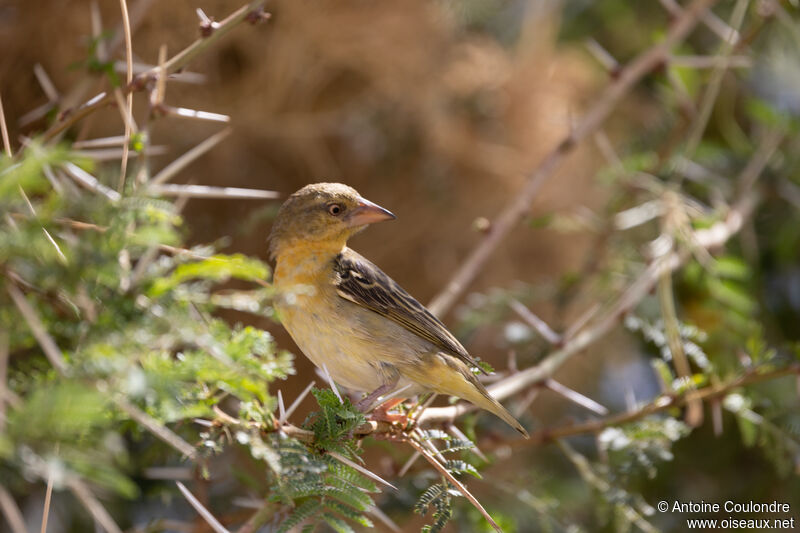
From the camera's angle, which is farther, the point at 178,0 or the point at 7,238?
the point at 178,0

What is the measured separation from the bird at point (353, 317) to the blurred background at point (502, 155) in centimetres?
46

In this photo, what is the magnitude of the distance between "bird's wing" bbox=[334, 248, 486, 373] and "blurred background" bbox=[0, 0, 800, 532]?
50 cm

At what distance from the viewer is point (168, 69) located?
6.41 ft

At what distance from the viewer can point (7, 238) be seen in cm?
110

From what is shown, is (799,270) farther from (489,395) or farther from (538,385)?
(489,395)

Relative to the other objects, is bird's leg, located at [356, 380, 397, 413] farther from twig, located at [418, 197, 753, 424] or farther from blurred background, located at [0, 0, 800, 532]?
blurred background, located at [0, 0, 800, 532]

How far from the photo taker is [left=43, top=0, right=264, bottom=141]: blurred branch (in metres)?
1.81

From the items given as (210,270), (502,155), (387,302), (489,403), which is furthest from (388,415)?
(502,155)

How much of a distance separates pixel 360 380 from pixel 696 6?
2.35 meters

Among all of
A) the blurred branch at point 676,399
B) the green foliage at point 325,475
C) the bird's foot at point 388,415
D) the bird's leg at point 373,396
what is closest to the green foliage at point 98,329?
the green foliage at point 325,475

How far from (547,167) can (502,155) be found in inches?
43.3

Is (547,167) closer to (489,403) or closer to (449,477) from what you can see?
(489,403)

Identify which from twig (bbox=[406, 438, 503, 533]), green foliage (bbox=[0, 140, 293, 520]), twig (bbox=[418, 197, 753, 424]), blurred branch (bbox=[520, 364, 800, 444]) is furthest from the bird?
green foliage (bbox=[0, 140, 293, 520])

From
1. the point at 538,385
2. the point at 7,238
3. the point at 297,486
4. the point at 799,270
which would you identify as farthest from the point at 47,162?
the point at 799,270
